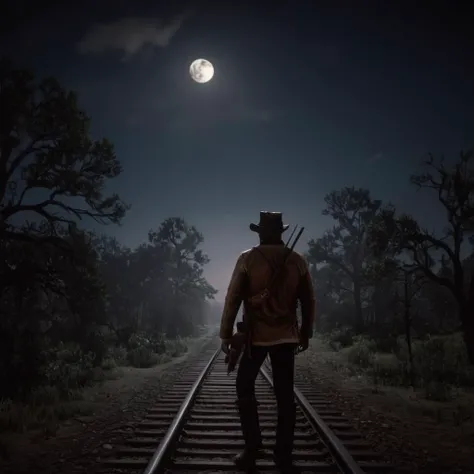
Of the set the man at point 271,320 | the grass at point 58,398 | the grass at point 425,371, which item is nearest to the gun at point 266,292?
the man at point 271,320

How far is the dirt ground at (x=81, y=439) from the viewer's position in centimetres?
438

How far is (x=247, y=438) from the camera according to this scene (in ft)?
12.7

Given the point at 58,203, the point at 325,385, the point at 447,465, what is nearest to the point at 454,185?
the point at 325,385

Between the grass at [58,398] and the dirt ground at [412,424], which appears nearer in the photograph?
the dirt ground at [412,424]

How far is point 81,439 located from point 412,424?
16.3ft

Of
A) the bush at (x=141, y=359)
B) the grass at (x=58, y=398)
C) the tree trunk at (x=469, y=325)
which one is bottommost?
the bush at (x=141, y=359)

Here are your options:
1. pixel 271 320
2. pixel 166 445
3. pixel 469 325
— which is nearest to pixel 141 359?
pixel 469 325

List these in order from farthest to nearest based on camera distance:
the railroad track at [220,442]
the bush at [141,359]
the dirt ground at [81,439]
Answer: the bush at [141,359], the dirt ground at [81,439], the railroad track at [220,442]

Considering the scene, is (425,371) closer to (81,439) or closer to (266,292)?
(81,439)

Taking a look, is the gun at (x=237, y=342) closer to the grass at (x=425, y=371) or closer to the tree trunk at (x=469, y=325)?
the grass at (x=425, y=371)

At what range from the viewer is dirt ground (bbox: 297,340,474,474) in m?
4.59

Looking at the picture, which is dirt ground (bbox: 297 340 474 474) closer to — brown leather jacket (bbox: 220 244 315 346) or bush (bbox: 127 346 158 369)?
brown leather jacket (bbox: 220 244 315 346)

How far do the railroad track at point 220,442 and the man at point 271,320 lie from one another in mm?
527

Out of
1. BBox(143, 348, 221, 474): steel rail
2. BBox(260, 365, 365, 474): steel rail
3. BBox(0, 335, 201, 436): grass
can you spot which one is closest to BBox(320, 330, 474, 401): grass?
BBox(260, 365, 365, 474): steel rail
